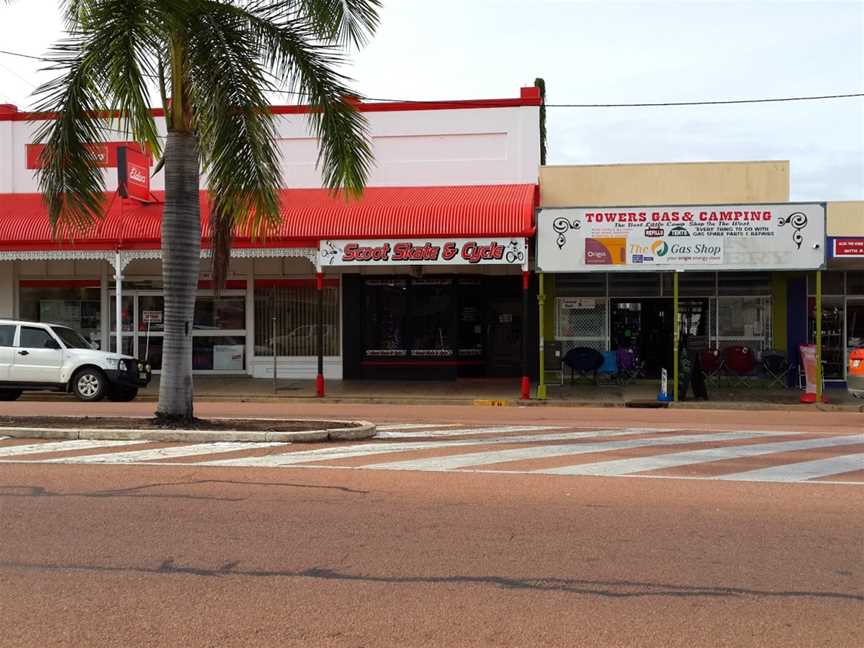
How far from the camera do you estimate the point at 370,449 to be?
414 inches

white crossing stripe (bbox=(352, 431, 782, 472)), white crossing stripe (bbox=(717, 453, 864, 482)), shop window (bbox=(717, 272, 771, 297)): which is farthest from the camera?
shop window (bbox=(717, 272, 771, 297))

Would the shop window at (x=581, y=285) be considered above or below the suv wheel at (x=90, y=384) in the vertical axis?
above

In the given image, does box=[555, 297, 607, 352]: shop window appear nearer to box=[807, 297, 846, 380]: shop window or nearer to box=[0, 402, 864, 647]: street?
box=[807, 297, 846, 380]: shop window

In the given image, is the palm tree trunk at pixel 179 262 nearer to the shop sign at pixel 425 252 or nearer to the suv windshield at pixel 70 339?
the suv windshield at pixel 70 339

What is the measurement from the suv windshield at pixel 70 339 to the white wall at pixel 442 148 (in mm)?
5892

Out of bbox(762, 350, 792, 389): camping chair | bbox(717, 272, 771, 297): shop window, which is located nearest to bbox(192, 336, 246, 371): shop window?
bbox(717, 272, 771, 297): shop window

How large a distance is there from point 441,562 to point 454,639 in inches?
49.2

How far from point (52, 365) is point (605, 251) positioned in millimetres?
11987

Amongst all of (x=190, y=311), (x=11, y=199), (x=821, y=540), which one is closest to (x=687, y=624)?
(x=821, y=540)

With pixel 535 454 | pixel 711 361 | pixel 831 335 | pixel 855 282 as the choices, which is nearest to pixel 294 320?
pixel 711 361

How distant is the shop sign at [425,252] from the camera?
1862 cm

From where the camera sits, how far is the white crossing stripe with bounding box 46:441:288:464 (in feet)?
31.2

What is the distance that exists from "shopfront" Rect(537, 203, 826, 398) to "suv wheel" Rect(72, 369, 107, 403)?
9687mm

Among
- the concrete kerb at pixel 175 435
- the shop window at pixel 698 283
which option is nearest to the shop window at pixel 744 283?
the shop window at pixel 698 283
